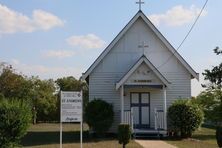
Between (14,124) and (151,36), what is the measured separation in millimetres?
15476

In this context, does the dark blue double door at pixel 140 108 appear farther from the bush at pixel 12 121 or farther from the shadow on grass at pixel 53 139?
the bush at pixel 12 121

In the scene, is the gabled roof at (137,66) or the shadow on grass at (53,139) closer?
the shadow on grass at (53,139)

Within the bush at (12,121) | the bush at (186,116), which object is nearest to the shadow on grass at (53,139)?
the bush at (186,116)

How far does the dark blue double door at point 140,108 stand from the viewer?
32188 millimetres

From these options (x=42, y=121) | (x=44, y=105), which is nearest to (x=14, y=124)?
(x=44, y=105)

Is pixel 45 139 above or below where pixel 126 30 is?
below

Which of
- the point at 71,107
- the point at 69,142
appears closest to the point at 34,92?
the point at 69,142

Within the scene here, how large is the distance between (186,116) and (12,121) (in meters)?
13.2

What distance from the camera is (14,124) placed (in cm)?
2052

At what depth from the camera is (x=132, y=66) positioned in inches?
1238

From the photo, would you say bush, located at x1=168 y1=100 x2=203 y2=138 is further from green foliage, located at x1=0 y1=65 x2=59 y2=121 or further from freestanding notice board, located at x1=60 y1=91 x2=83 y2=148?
green foliage, located at x1=0 y1=65 x2=59 y2=121

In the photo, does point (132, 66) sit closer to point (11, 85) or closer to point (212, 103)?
point (212, 103)

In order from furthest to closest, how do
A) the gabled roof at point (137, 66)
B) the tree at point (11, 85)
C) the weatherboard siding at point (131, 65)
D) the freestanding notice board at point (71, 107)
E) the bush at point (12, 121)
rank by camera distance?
1. the tree at point (11, 85)
2. the weatherboard siding at point (131, 65)
3. the gabled roof at point (137, 66)
4. the bush at point (12, 121)
5. the freestanding notice board at point (71, 107)

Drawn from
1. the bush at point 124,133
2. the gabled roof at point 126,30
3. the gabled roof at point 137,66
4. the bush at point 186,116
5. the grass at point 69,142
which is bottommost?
the grass at point 69,142
